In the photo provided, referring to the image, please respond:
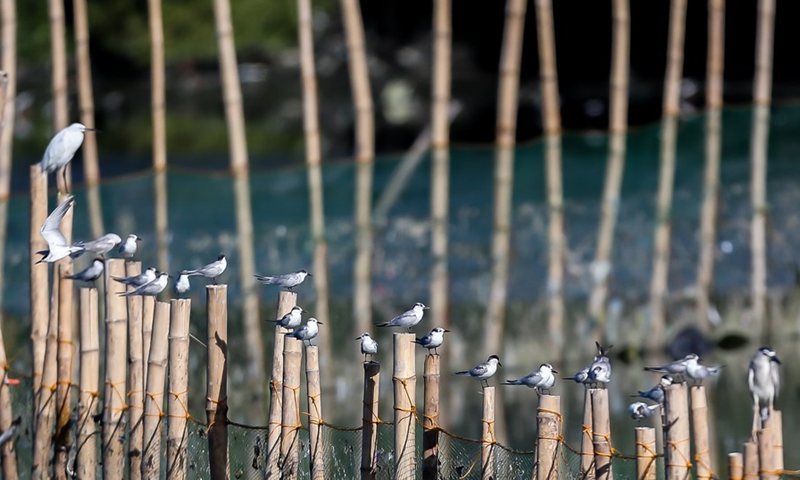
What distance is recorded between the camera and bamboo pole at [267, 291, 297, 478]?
5.61m

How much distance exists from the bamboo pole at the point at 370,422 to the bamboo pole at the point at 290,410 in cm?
30

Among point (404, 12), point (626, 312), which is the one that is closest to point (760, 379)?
point (626, 312)

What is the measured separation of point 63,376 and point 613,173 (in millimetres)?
7800

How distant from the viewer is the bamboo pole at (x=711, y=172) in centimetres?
1053

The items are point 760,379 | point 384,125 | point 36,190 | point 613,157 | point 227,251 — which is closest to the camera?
point 760,379

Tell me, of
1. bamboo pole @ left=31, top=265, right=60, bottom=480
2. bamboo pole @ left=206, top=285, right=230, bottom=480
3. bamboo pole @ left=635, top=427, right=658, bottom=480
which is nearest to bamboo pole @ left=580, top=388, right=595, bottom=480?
bamboo pole @ left=635, top=427, right=658, bottom=480

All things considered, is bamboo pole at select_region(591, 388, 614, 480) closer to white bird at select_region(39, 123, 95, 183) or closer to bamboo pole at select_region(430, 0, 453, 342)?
white bird at select_region(39, 123, 95, 183)

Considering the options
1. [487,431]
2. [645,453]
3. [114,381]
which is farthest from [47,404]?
[645,453]

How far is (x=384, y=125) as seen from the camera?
2197 cm

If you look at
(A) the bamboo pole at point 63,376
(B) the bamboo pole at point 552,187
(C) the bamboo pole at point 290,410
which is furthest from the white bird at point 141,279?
(B) the bamboo pole at point 552,187

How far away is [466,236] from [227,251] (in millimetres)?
2214

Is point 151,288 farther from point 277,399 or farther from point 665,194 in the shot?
point 665,194

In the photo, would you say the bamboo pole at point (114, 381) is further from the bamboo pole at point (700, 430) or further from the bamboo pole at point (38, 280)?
the bamboo pole at point (700, 430)

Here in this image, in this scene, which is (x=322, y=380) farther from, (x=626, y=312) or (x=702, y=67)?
(x=702, y=67)
